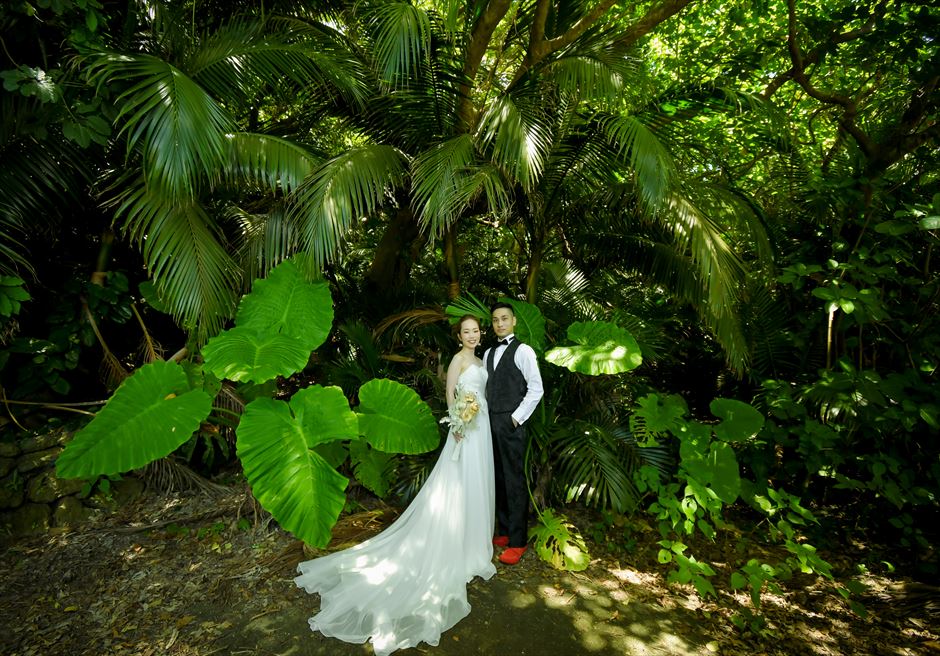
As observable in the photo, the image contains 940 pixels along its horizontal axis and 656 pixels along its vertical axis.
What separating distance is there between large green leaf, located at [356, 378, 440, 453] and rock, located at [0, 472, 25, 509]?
→ 2941mm

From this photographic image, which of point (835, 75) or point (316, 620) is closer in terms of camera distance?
point (316, 620)

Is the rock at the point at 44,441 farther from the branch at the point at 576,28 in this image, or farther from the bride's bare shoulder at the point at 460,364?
the branch at the point at 576,28

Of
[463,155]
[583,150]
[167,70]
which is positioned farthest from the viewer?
[583,150]

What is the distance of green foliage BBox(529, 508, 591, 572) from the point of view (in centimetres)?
344

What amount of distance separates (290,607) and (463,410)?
155 centimetres

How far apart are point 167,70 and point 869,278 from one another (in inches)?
199

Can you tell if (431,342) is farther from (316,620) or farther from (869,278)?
(869,278)

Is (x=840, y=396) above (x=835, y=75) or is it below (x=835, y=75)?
below

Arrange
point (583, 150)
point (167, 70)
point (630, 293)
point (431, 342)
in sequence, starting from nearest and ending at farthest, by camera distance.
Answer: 1. point (167, 70)
2. point (583, 150)
3. point (431, 342)
4. point (630, 293)

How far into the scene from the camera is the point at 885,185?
425 cm

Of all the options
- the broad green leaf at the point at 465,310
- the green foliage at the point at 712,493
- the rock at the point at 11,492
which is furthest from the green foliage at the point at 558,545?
the rock at the point at 11,492

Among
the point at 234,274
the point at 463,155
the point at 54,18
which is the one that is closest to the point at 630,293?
the point at 463,155

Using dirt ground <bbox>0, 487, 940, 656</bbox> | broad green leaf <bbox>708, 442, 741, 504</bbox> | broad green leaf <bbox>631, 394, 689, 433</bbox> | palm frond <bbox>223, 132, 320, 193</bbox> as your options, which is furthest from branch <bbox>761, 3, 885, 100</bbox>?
palm frond <bbox>223, 132, 320, 193</bbox>

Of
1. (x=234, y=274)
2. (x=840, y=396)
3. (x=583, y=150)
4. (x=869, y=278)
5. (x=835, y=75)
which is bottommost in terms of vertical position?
(x=840, y=396)
